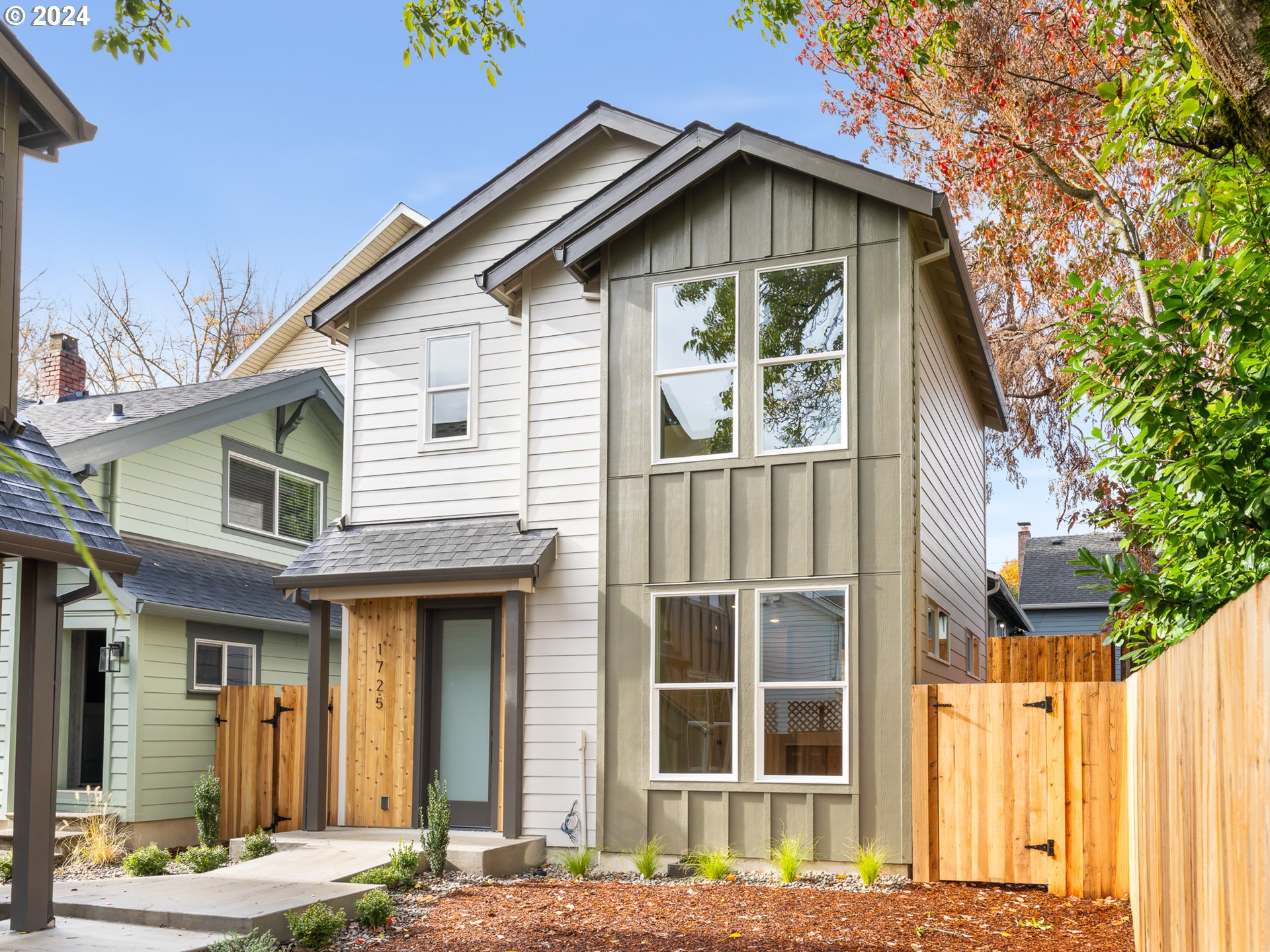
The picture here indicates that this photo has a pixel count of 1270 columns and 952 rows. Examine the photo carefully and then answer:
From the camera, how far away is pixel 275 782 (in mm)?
12953

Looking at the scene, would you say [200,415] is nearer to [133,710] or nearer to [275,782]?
[133,710]

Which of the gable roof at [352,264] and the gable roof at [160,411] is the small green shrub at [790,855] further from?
the gable roof at [352,264]

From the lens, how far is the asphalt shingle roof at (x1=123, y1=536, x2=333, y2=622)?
43.3 ft

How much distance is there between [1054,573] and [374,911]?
2701cm

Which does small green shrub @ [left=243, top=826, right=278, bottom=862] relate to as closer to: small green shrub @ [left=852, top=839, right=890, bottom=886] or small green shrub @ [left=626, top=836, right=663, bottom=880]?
small green shrub @ [left=626, top=836, right=663, bottom=880]

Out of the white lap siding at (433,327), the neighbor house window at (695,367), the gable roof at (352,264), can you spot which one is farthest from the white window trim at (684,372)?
the gable roof at (352,264)

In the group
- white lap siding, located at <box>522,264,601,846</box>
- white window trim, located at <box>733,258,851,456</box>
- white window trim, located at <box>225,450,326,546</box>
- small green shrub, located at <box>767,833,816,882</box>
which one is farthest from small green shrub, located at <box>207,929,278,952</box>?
white window trim, located at <box>225,450,326,546</box>

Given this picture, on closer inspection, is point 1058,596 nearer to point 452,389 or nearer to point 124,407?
point 452,389

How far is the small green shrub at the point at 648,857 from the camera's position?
1009cm

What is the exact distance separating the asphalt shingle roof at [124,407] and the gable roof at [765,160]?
6224 mm

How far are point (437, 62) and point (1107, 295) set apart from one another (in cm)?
482

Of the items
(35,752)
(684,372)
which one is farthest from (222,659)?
(684,372)

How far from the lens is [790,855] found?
9.61 meters

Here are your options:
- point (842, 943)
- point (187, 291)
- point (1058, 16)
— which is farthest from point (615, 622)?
point (187, 291)
